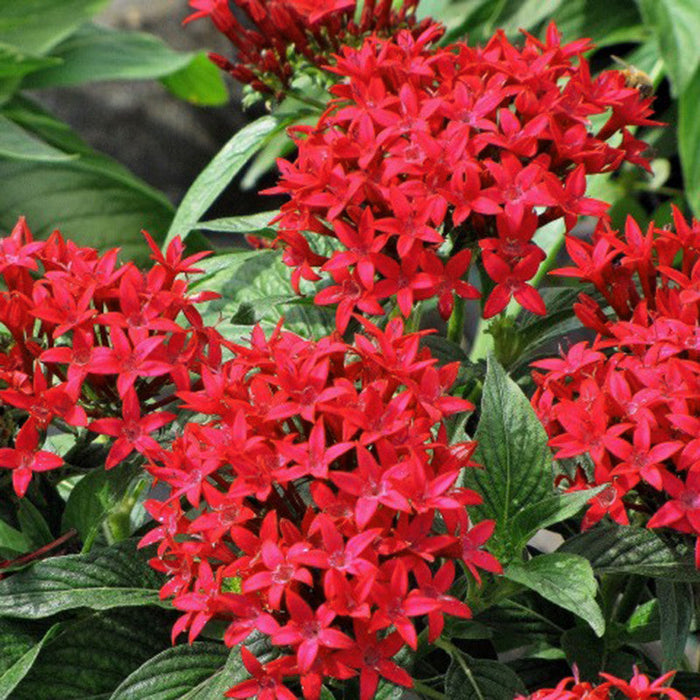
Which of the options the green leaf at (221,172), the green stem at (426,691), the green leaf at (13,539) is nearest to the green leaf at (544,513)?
the green stem at (426,691)

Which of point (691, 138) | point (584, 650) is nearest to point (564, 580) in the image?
point (584, 650)

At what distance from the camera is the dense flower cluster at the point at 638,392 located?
2.15ft

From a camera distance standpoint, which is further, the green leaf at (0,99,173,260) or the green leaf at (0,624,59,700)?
the green leaf at (0,99,173,260)

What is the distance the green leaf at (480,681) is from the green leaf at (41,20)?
1.41 meters

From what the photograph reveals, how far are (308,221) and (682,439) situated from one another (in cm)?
27

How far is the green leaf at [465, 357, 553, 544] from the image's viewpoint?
0.71m

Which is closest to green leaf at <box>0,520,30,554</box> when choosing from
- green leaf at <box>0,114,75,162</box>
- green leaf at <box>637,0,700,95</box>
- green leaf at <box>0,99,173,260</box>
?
green leaf at <box>0,114,75,162</box>

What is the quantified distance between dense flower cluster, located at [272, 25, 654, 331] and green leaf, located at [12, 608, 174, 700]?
237mm

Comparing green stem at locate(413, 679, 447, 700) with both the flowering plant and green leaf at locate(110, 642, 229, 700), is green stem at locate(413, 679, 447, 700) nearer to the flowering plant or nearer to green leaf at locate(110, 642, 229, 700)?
the flowering plant

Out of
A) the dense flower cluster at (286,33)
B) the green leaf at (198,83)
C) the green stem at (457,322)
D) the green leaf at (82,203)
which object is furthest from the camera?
the green leaf at (198,83)

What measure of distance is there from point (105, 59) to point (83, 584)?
1421 mm

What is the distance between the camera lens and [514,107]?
817 millimetres

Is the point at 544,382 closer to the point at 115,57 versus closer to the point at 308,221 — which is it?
the point at 308,221

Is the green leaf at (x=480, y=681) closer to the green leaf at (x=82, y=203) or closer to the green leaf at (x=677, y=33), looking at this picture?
the green leaf at (x=82, y=203)
